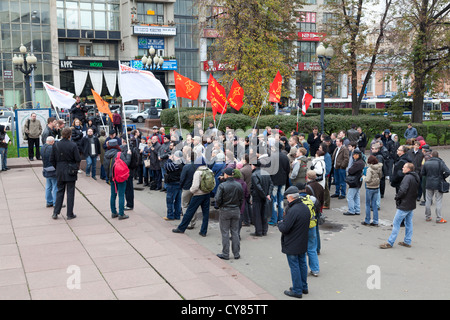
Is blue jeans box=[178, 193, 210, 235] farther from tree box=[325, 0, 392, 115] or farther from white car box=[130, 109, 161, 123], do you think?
white car box=[130, 109, 161, 123]

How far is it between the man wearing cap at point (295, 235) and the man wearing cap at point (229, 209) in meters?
1.74

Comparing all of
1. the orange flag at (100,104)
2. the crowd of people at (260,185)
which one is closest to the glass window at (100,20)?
the orange flag at (100,104)

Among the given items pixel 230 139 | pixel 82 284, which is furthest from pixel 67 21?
pixel 82 284

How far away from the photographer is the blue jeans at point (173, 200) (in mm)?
11211

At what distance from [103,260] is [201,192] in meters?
2.62

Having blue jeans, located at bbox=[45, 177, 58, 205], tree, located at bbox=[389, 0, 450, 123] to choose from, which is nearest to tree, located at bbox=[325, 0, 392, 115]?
tree, located at bbox=[389, 0, 450, 123]

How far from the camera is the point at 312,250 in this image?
7.82 meters

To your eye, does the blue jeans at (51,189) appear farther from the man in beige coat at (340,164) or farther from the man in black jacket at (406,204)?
the man in beige coat at (340,164)

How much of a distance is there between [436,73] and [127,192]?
72.2 ft

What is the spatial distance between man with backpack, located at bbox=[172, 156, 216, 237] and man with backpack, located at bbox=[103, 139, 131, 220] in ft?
4.81

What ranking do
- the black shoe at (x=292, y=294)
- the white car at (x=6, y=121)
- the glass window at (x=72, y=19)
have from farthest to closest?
the glass window at (x=72, y=19)
the white car at (x=6, y=121)
the black shoe at (x=292, y=294)

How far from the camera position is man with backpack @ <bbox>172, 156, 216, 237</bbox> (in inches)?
384

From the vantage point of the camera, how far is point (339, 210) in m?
12.9

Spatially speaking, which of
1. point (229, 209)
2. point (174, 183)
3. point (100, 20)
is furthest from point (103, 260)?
point (100, 20)
